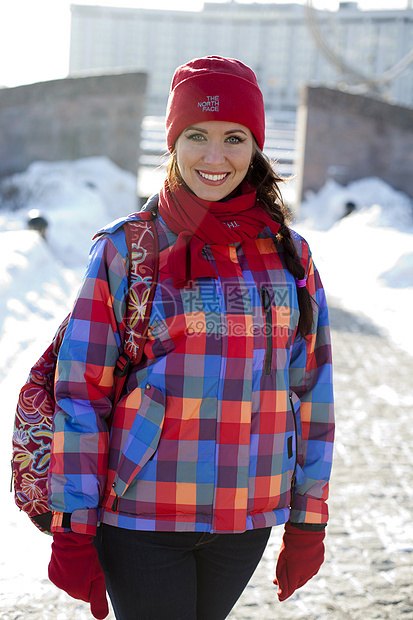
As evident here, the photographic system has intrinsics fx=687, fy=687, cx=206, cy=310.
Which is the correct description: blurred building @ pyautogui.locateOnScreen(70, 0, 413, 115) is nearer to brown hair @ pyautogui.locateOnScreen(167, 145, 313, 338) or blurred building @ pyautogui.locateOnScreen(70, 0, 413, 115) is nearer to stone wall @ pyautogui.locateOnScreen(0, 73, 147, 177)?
stone wall @ pyautogui.locateOnScreen(0, 73, 147, 177)

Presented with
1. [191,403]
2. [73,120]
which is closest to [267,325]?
[191,403]

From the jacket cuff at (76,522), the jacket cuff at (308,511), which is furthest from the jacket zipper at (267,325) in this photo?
the jacket cuff at (76,522)

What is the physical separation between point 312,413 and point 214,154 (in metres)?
0.77

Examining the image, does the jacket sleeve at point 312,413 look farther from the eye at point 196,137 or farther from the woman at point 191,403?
the eye at point 196,137

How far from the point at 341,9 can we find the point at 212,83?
65.3 m

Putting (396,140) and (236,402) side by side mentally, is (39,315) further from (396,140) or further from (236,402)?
(396,140)

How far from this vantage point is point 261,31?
206 feet

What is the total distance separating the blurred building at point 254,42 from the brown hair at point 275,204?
59.5 m

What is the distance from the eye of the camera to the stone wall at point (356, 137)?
2159 centimetres

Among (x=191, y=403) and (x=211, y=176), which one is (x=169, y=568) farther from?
(x=211, y=176)

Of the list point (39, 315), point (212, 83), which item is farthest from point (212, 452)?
point (39, 315)

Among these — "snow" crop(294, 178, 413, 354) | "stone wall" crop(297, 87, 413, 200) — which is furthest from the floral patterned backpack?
"stone wall" crop(297, 87, 413, 200)

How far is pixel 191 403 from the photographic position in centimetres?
168

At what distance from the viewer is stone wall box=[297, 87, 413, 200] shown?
21594mm
